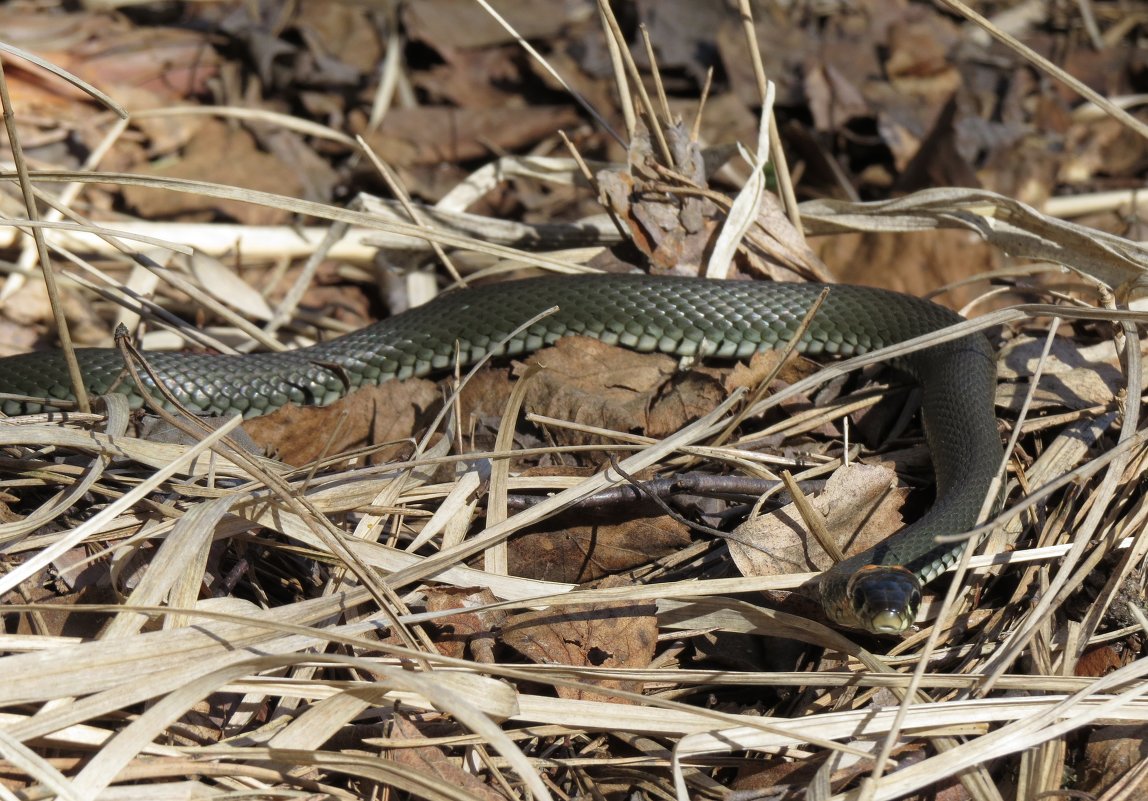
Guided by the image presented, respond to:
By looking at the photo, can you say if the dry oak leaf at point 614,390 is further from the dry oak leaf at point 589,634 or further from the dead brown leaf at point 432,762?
the dead brown leaf at point 432,762

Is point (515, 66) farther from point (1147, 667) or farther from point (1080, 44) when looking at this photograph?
point (1147, 667)

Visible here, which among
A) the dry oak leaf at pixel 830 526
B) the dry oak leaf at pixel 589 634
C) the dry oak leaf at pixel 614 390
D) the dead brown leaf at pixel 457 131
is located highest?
the dead brown leaf at pixel 457 131

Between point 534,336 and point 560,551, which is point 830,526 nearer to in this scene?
point 560,551

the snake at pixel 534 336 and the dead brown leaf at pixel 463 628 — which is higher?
the snake at pixel 534 336

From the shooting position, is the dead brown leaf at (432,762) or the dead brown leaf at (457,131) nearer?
the dead brown leaf at (432,762)

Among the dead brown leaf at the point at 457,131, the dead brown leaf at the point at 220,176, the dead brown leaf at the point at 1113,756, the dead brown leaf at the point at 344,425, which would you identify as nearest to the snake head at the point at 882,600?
the dead brown leaf at the point at 1113,756

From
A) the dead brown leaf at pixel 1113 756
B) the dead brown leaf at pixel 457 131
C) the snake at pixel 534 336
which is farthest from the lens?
the dead brown leaf at pixel 457 131

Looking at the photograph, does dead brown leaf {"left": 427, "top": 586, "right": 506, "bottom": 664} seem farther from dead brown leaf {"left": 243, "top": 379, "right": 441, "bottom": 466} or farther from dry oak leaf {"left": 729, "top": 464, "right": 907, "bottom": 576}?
dead brown leaf {"left": 243, "top": 379, "right": 441, "bottom": 466}

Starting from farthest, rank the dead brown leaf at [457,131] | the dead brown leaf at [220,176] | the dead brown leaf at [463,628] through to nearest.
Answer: the dead brown leaf at [457,131]
the dead brown leaf at [220,176]
the dead brown leaf at [463,628]

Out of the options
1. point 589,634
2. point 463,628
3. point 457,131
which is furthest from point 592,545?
point 457,131
